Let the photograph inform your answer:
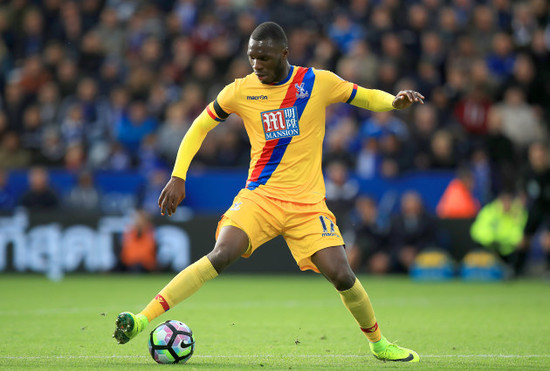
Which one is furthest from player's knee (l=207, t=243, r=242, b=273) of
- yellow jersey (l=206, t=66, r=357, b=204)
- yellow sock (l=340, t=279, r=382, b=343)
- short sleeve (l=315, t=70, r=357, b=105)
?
short sleeve (l=315, t=70, r=357, b=105)

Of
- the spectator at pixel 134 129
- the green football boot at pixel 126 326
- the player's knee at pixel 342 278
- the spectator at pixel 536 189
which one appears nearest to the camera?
the green football boot at pixel 126 326

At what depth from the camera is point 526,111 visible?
16547 mm

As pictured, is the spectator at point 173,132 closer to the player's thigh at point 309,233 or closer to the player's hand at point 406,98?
the player's thigh at point 309,233

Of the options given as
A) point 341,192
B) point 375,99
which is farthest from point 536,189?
point 375,99

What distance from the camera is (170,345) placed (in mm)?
6516

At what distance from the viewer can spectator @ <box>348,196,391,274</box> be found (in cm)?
1589

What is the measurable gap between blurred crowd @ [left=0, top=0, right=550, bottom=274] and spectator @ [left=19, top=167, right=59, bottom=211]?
0.47m

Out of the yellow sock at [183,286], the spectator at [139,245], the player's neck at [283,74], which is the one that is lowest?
the spectator at [139,245]

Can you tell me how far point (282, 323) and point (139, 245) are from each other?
7.28m

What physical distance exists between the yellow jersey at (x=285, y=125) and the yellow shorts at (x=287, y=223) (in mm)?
82

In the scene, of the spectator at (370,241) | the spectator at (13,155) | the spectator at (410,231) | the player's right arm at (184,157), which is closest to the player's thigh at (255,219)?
the player's right arm at (184,157)

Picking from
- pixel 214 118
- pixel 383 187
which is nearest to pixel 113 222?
pixel 383 187

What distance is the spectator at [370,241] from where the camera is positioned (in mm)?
15891

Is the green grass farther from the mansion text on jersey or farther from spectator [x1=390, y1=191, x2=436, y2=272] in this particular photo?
the mansion text on jersey
